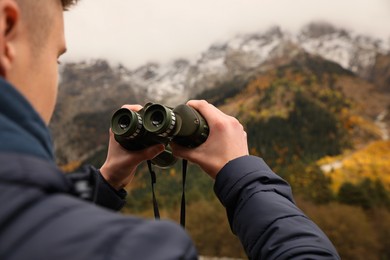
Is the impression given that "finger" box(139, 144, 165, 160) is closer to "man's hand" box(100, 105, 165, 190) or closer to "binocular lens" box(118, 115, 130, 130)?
"man's hand" box(100, 105, 165, 190)

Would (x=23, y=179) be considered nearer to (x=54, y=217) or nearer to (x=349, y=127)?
(x=54, y=217)

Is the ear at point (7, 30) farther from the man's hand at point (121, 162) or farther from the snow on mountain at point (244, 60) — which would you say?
the snow on mountain at point (244, 60)

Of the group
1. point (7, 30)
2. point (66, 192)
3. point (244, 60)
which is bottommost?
point (244, 60)

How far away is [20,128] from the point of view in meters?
0.63

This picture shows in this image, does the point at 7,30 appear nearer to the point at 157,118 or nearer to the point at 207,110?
the point at 207,110

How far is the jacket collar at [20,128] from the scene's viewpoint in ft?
1.98

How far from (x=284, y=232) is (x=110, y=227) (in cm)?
51

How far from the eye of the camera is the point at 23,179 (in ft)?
1.83

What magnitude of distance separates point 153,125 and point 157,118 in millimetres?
41

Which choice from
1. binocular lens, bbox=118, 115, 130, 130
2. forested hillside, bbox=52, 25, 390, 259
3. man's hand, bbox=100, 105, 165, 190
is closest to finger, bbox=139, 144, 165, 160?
man's hand, bbox=100, 105, 165, 190

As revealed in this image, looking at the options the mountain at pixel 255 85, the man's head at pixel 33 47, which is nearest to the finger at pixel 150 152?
the man's head at pixel 33 47

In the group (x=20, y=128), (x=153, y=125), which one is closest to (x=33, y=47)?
(x=20, y=128)

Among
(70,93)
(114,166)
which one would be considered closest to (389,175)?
(114,166)

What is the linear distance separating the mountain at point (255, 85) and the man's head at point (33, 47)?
76.3 m
